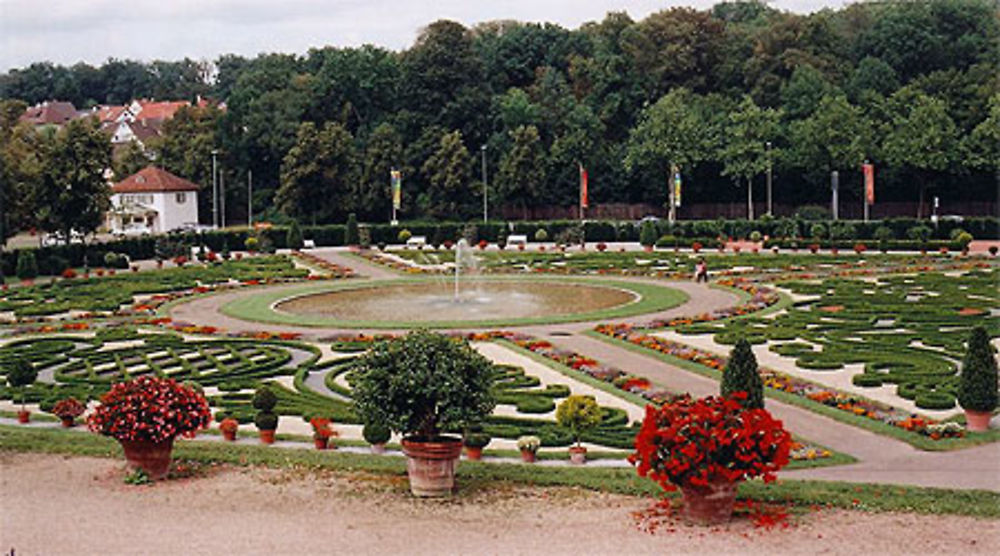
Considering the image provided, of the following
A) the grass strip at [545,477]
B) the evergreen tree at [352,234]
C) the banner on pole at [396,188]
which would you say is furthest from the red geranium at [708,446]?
the banner on pole at [396,188]

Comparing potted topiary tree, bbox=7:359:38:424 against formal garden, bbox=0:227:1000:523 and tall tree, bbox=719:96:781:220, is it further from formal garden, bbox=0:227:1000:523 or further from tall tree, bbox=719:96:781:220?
tall tree, bbox=719:96:781:220

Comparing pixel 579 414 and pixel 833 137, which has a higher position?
pixel 833 137

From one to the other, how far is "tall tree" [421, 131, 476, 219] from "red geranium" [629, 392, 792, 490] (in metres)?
69.0

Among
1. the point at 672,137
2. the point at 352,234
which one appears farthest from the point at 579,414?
the point at 672,137

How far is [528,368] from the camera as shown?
27.4 m

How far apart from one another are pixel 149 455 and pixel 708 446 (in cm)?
821

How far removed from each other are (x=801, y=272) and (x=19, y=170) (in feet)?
128

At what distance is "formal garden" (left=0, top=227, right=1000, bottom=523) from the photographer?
50.7 feet

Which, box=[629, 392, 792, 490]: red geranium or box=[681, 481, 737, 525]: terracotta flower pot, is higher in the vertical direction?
box=[629, 392, 792, 490]: red geranium

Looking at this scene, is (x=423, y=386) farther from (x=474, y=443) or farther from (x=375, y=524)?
(x=474, y=443)

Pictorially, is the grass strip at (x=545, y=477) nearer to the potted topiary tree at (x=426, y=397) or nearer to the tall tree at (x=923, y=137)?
the potted topiary tree at (x=426, y=397)

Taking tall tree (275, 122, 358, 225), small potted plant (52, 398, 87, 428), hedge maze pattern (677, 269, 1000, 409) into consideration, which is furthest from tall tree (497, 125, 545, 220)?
small potted plant (52, 398, 87, 428)

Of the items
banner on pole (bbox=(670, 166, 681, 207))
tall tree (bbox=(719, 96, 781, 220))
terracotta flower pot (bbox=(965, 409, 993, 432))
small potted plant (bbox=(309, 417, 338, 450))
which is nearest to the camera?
small potted plant (bbox=(309, 417, 338, 450))

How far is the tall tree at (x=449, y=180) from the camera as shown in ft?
272
